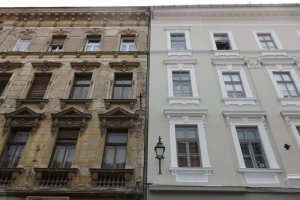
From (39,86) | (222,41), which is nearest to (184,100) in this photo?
(222,41)

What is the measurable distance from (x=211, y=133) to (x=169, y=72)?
3.75 m

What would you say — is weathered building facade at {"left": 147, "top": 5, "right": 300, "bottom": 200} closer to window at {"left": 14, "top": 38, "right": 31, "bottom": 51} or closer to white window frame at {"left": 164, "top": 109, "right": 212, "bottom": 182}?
white window frame at {"left": 164, "top": 109, "right": 212, "bottom": 182}

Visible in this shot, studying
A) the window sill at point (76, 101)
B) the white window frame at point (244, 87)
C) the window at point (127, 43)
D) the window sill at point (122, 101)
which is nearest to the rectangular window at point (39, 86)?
the window sill at point (76, 101)

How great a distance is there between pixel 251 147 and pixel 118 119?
4995 mm

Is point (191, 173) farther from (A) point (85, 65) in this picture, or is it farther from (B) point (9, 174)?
(A) point (85, 65)

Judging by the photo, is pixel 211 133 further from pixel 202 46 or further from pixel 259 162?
pixel 202 46

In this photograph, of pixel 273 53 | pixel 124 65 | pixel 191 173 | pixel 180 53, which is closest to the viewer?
pixel 191 173

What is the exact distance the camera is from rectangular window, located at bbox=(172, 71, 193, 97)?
11.4 metres

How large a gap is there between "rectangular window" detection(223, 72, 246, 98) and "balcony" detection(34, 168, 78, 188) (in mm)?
6963

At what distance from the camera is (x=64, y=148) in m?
9.75

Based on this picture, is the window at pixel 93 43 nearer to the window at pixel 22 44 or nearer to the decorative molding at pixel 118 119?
the window at pixel 22 44

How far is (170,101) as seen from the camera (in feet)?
35.7

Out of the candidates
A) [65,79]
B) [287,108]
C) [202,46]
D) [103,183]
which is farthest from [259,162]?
[65,79]

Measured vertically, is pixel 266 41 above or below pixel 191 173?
above
